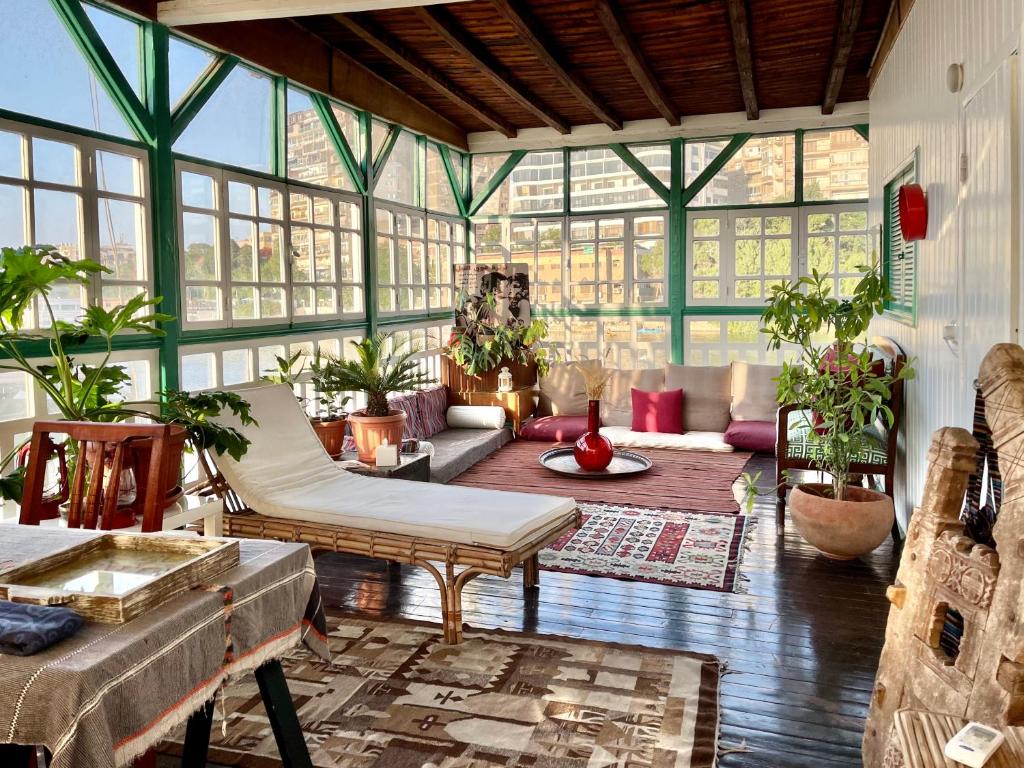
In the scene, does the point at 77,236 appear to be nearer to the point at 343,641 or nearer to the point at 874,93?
the point at 343,641

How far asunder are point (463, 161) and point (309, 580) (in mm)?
8770

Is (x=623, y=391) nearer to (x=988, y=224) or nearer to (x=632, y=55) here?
(x=632, y=55)

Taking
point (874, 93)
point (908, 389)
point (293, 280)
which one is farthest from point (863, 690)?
point (874, 93)

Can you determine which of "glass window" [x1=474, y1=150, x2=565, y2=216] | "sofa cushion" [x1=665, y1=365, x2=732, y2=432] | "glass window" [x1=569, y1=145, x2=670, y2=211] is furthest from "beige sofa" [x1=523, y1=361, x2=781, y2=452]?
"glass window" [x1=474, y1=150, x2=565, y2=216]

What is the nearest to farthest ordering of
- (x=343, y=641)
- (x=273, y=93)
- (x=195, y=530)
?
(x=343, y=641), (x=195, y=530), (x=273, y=93)

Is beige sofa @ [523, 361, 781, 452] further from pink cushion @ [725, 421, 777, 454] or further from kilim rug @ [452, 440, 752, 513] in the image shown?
kilim rug @ [452, 440, 752, 513]

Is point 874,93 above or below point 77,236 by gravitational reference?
above

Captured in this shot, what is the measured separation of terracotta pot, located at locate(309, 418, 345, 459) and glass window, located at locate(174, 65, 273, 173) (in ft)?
6.19

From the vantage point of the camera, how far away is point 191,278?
17.6ft

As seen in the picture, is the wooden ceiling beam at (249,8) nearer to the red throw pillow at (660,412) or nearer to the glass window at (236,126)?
the glass window at (236,126)

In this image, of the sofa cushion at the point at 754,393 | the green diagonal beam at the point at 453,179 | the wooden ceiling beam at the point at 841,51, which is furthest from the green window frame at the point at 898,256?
the green diagonal beam at the point at 453,179

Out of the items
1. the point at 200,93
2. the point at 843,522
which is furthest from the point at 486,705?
the point at 200,93

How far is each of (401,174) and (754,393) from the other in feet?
13.9

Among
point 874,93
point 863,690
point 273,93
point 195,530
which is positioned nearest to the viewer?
point 863,690
